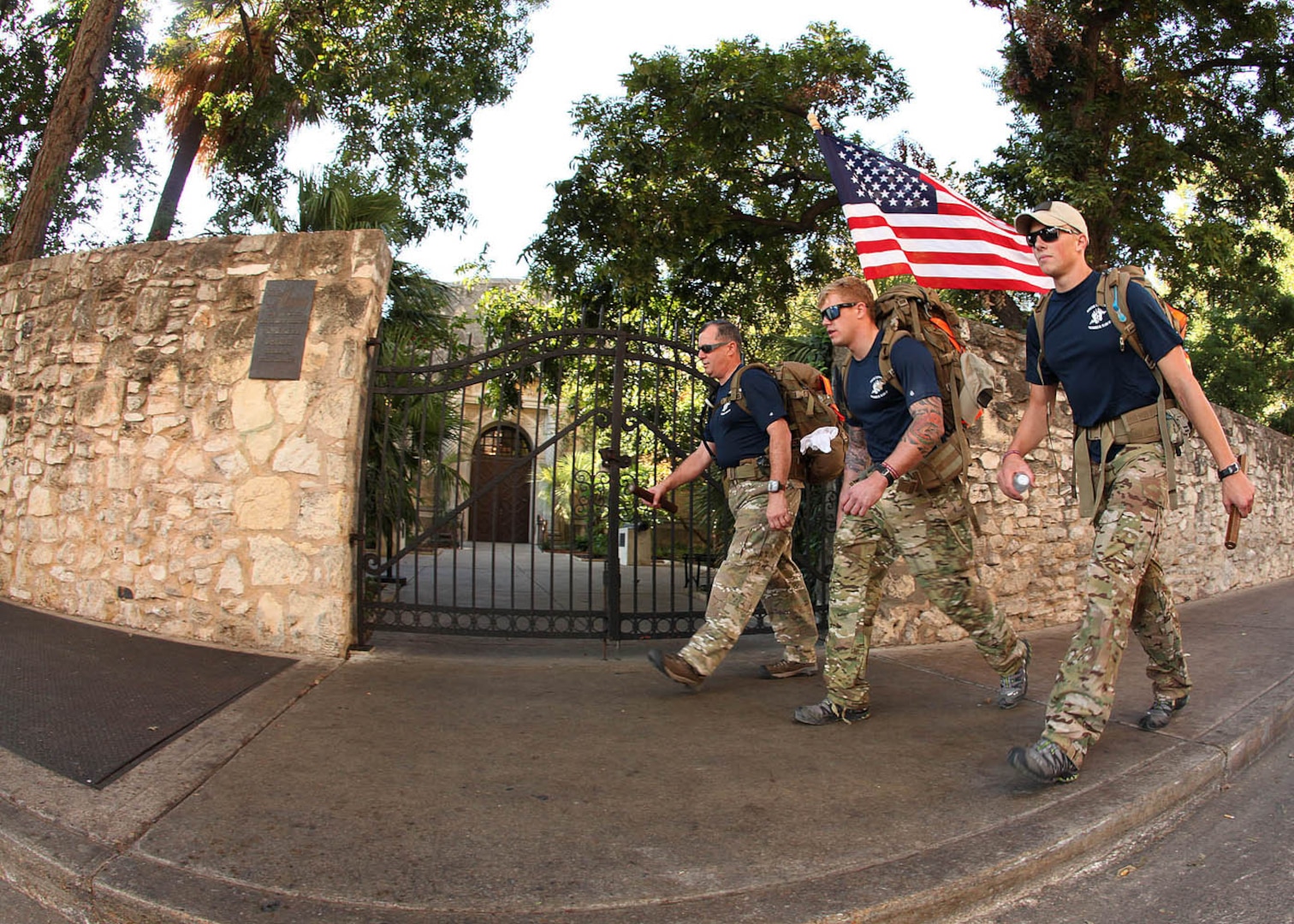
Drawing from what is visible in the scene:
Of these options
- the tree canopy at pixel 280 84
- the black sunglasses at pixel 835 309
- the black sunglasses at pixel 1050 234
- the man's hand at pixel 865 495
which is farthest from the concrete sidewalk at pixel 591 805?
the tree canopy at pixel 280 84

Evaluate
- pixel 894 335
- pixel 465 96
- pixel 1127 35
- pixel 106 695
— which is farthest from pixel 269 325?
pixel 1127 35

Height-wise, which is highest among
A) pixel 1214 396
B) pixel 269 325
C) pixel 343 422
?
pixel 1214 396

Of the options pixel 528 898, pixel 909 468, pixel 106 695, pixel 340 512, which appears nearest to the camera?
pixel 528 898

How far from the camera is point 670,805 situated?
9.10 ft

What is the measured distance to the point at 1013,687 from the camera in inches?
149

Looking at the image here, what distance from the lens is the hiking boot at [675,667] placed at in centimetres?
389

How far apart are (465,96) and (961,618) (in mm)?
10965

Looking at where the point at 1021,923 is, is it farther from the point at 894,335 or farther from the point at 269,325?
the point at 269,325

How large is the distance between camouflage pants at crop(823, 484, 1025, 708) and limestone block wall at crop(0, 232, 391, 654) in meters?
2.77

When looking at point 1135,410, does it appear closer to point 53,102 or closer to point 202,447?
point 202,447

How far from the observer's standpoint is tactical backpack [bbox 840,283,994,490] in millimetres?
3496

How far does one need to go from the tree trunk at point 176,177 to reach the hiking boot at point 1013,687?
44.1 ft

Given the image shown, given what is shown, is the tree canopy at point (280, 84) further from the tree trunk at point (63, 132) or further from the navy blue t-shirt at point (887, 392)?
the navy blue t-shirt at point (887, 392)

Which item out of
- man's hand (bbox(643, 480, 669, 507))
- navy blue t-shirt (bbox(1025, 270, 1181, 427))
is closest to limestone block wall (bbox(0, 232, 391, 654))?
man's hand (bbox(643, 480, 669, 507))
